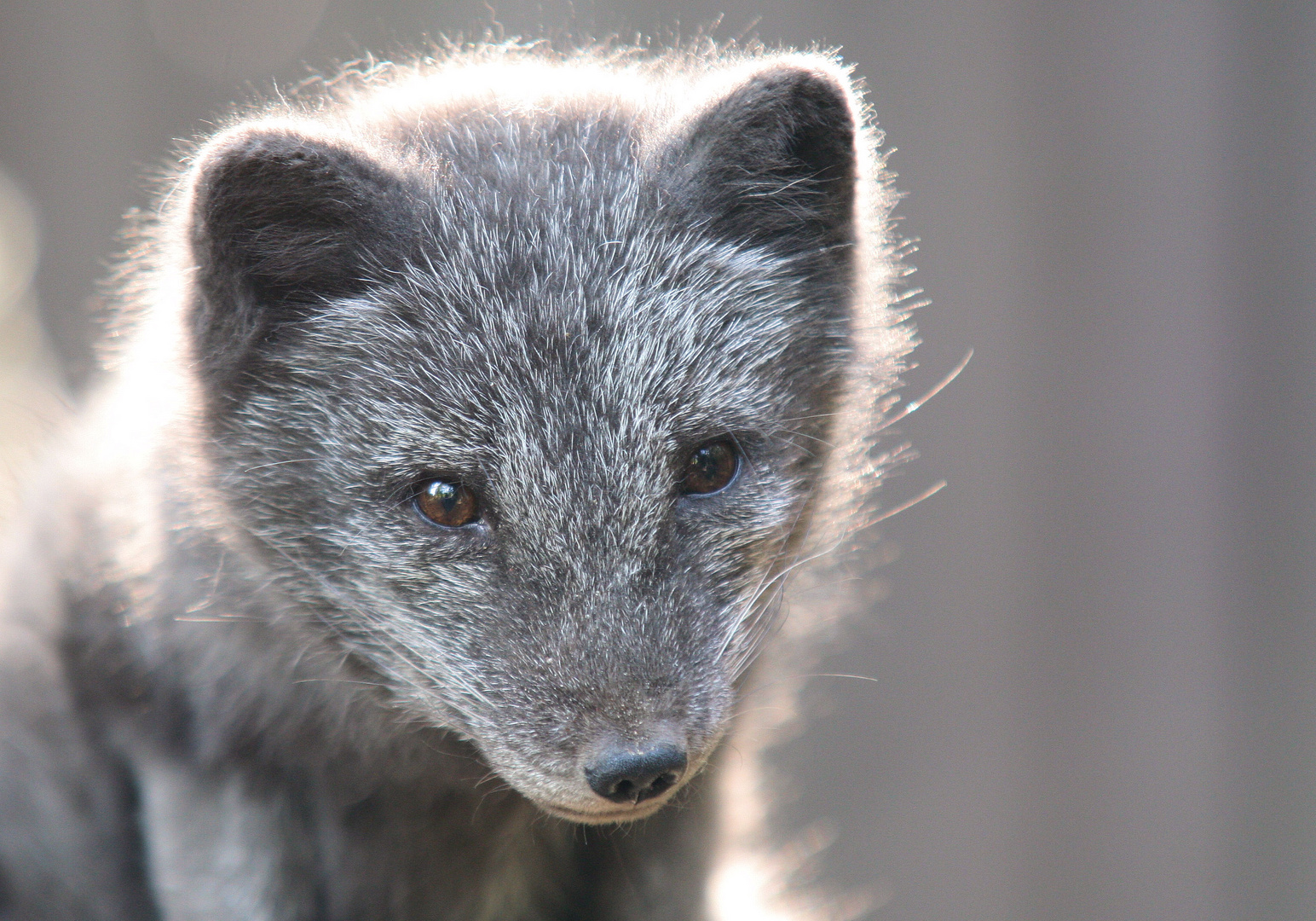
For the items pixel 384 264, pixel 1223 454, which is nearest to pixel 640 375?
pixel 384 264

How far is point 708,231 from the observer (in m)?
1.80

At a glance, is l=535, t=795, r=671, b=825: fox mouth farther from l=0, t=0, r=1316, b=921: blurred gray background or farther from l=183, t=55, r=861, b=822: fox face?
l=0, t=0, r=1316, b=921: blurred gray background

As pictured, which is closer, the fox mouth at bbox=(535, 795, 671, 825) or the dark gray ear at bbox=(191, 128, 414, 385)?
the fox mouth at bbox=(535, 795, 671, 825)

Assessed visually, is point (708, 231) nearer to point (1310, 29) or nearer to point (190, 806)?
point (190, 806)

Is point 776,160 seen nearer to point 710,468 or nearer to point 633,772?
point 710,468

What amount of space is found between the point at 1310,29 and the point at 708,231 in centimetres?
226

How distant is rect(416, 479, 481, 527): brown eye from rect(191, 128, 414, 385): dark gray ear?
33 cm

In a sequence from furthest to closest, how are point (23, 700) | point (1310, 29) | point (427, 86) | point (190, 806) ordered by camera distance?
1. point (1310, 29)
2. point (23, 700)
3. point (427, 86)
4. point (190, 806)

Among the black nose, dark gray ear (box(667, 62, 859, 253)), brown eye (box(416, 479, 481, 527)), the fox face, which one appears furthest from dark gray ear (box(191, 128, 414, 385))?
the black nose

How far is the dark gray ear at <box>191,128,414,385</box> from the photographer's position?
156cm

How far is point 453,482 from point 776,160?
0.72 meters

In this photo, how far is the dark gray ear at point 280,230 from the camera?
1563 mm

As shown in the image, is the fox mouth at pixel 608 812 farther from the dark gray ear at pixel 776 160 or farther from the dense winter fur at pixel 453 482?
the dark gray ear at pixel 776 160

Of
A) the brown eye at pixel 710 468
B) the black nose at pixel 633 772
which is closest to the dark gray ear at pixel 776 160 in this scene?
the brown eye at pixel 710 468
